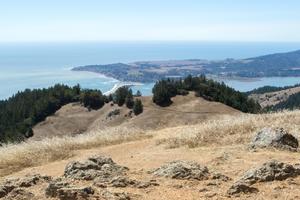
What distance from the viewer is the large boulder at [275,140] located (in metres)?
13.4

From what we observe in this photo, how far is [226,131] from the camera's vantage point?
17.0m

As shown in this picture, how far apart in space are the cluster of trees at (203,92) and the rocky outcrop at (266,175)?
67.3 metres

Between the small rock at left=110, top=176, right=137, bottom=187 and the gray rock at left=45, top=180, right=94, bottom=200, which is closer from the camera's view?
the gray rock at left=45, top=180, right=94, bottom=200

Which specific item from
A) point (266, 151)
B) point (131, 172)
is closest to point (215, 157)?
point (266, 151)

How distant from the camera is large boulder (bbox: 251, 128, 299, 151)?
13.4 meters

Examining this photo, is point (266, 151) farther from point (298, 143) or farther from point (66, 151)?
point (66, 151)

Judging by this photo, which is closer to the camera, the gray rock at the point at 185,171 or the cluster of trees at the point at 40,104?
the gray rock at the point at 185,171

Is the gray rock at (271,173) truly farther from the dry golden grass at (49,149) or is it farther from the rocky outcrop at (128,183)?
the dry golden grass at (49,149)

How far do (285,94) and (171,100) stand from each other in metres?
115

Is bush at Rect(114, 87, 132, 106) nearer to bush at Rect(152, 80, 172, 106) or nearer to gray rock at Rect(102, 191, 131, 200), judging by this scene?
bush at Rect(152, 80, 172, 106)

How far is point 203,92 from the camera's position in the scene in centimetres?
8519

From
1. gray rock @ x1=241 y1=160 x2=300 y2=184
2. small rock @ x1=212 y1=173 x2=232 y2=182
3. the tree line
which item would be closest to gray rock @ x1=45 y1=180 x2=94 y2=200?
small rock @ x1=212 y1=173 x2=232 y2=182

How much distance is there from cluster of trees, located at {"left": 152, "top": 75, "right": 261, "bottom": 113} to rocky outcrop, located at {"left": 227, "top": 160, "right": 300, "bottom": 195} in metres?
67.3

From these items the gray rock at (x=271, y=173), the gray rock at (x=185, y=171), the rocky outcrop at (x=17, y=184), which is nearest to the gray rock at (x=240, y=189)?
the gray rock at (x=271, y=173)
